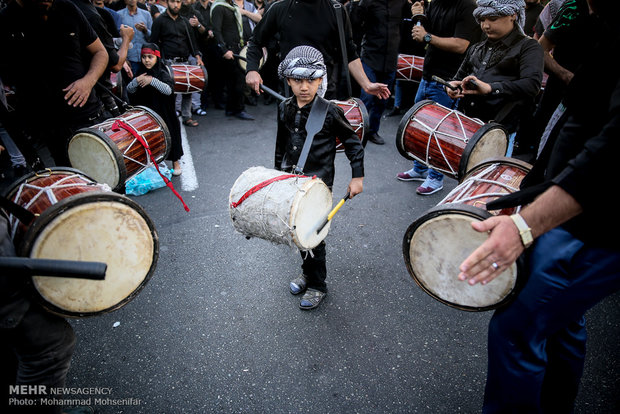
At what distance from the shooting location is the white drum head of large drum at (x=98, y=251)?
4.62 feet

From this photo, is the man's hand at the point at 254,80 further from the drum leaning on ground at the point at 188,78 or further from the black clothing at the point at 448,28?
the drum leaning on ground at the point at 188,78

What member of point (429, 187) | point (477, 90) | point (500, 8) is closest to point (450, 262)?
point (477, 90)

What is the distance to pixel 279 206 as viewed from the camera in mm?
1817

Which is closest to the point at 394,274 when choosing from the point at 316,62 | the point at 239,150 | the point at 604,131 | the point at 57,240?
the point at 316,62

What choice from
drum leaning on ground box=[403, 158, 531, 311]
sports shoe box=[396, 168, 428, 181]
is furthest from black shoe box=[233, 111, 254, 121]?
Answer: drum leaning on ground box=[403, 158, 531, 311]

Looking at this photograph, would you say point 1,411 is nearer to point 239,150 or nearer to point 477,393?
point 477,393

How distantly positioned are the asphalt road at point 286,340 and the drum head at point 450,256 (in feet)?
2.34

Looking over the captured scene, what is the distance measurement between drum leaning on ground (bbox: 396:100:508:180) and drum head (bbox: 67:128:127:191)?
2.35 metres

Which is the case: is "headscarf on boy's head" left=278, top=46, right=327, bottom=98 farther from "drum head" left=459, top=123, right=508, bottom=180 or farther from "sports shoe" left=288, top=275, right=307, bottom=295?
"sports shoe" left=288, top=275, right=307, bottom=295

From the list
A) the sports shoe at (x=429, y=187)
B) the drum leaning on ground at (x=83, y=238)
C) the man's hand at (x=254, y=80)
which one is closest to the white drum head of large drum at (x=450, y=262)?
the drum leaning on ground at (x=83, y=238)

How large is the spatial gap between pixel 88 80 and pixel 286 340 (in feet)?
8.40

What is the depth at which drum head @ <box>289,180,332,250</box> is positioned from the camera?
1.79m

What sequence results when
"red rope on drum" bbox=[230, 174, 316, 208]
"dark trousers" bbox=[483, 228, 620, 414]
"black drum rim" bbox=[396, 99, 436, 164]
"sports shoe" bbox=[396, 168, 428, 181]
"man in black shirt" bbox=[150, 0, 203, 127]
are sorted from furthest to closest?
"man in black shirt" bbox=[150, 0, 203, 127] → "sports shoe" bbox=[396, 168, 428, 181] → "black drum rim" bbox=[396, 99, 436, 164] → "red rope on drum" bbox=[230, 174, 316, 208] → "dark trousers" bbox=[483, 228, 620, 414]

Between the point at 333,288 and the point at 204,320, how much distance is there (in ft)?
3.27
